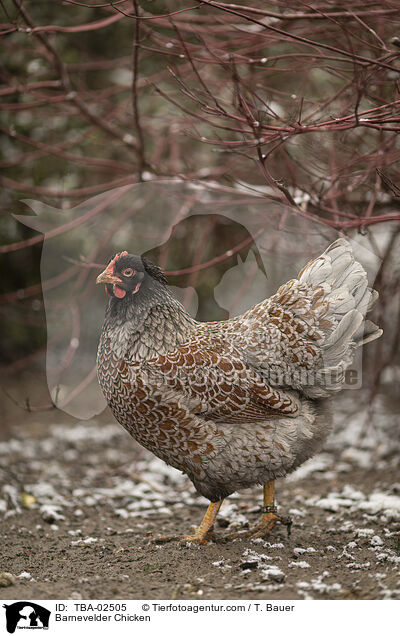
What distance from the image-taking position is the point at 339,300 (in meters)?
2.54

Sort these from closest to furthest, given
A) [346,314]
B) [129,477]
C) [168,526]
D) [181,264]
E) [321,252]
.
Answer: [346,314] < [321,252] < [181,264] < [168,526] < [129,477]

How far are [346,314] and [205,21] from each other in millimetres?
2359

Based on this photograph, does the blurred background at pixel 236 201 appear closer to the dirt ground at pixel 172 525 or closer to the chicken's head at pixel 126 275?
the chicken's head at pixel 126 275

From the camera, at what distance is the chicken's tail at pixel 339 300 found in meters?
2.53

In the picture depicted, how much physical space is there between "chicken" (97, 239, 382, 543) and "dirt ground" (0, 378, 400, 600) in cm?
44

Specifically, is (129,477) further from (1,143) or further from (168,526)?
(1,143)

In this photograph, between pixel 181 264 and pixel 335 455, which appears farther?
pixel 335 455

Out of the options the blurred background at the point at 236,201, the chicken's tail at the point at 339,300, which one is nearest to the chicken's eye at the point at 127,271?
the blurred background at the point at 236,201

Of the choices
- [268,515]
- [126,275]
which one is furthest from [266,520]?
[126,275]

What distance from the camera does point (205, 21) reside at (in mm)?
3807

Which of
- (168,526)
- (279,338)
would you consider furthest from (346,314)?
(168,526)
